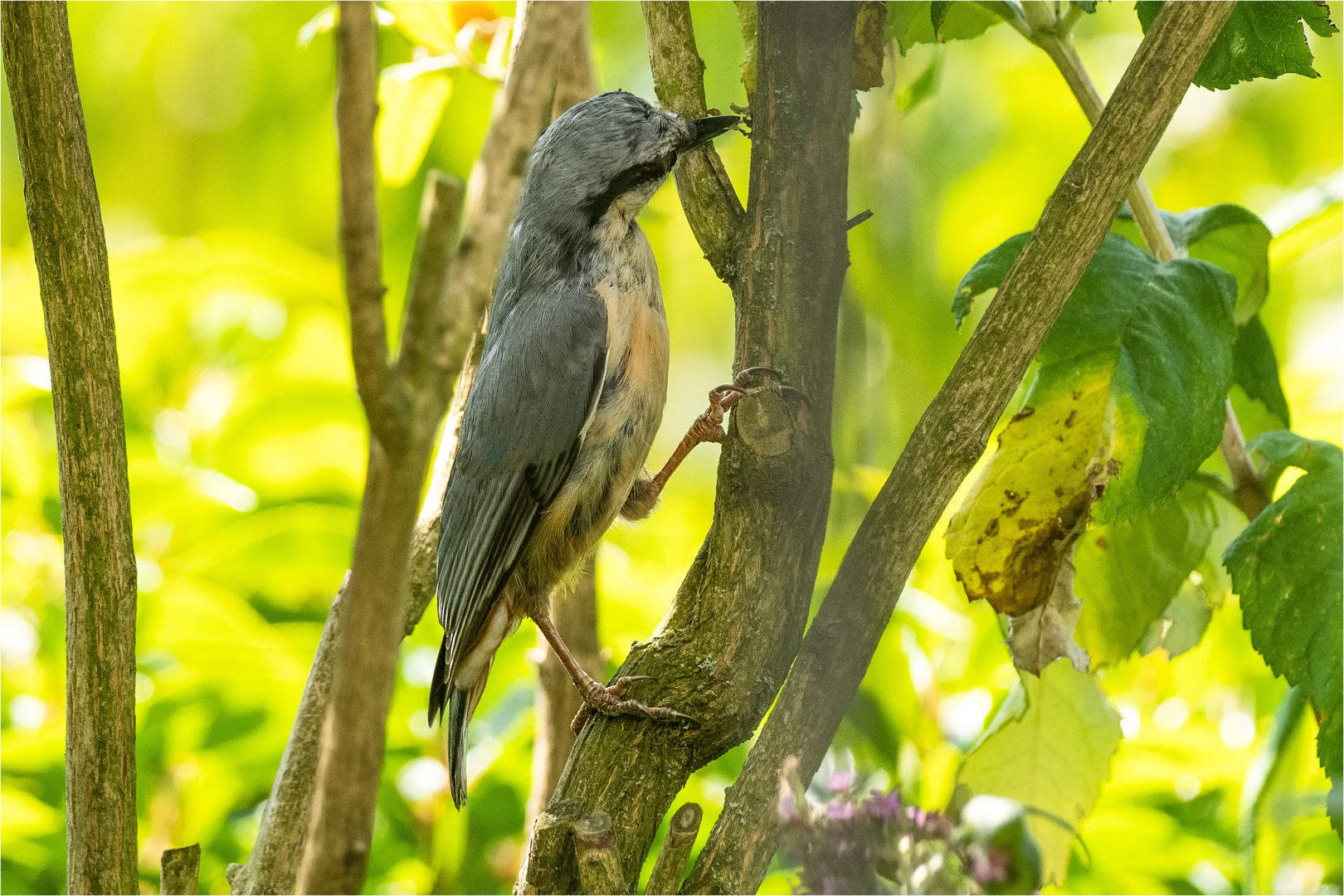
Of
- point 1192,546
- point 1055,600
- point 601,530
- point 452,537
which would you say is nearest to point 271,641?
point 452,537

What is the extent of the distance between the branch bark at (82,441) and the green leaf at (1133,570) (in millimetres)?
837

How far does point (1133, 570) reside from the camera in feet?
3.52

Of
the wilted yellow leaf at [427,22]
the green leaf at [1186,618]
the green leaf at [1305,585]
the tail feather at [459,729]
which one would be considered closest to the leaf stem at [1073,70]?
the green leaf at [1305,585]

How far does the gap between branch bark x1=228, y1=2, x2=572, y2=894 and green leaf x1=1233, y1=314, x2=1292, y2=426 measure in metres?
0.69

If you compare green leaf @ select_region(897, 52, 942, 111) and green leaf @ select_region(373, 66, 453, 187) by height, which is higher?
green leaf @ select_region(373, 66, 453, 187)

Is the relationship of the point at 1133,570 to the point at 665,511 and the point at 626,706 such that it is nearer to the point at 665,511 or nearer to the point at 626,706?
the point at 626,706

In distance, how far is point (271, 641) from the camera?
1.47 metres

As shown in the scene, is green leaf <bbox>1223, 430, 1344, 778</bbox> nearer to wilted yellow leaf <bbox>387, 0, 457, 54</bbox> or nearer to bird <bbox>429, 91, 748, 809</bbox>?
bird <bbox>429, 91, 748, 809</bbox>

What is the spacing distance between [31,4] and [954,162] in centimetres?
114

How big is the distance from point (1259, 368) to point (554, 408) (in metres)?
0.79

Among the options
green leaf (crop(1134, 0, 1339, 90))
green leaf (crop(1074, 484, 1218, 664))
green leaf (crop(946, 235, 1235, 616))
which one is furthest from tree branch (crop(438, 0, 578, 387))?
green leaf (crop(1074, 484, 1218, 664))

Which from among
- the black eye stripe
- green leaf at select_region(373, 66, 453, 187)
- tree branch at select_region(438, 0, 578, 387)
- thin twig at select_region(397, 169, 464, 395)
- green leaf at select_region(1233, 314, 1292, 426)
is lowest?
green leaf at select_region(1233, 314, 1292, 426)

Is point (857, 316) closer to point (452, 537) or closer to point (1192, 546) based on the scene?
point (1192, 546)

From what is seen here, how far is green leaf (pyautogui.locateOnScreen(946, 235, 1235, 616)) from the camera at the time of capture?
0.91 metres
